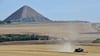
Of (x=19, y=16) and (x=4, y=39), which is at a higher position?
(x=19, y=16)

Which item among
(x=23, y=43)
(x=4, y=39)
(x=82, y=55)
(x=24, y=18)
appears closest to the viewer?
(x=82, y=55)

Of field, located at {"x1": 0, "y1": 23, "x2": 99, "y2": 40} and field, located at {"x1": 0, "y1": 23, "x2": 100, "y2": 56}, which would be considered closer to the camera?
field, located at {"x1": 0, "y1": 23, "x2": 100, "y2": 56}

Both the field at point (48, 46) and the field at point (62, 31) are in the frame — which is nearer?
the field at point (48, 46)

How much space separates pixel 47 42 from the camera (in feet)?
180

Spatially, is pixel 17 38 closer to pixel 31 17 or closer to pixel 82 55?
pixel 82 55

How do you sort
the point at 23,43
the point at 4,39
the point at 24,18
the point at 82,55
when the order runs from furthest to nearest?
1. the point at 24,18
2. the point at 4,39
3. the point at 23,43
4. the point at 82,55

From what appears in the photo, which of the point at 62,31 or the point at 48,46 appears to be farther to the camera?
the point at 62,31

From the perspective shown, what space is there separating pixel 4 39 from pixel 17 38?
3.33m

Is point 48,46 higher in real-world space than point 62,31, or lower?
lower

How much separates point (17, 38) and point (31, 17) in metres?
136

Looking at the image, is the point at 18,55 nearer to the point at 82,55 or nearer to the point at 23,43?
the point at 82,55

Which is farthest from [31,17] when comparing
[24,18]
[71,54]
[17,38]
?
[71,54]

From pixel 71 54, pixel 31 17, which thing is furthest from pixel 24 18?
pixel 71 54

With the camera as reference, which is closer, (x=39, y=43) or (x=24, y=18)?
(x=39, y=43)
